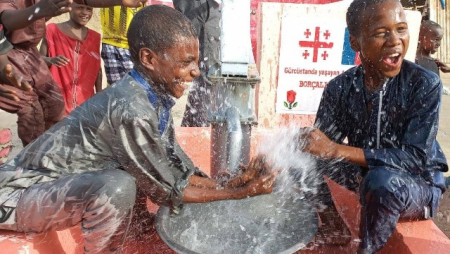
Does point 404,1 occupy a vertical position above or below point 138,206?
above

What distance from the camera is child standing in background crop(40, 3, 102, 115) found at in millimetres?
4293

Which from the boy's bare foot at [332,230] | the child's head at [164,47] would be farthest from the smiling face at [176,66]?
the boy's bare foot at [332,230]

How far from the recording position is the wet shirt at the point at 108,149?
191 centimetres

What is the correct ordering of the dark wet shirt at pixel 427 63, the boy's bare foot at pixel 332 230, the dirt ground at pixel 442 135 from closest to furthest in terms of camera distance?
the boy's bare foot at pixel 332 230, the dirt ground at pixel 442 135, the dark wet shirt at pixel 427 63

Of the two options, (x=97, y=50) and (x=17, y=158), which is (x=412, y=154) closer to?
(x=17, y=158)

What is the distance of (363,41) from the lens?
2289mm

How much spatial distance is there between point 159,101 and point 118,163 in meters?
0.34

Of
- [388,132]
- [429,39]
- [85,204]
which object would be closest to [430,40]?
[429,39]

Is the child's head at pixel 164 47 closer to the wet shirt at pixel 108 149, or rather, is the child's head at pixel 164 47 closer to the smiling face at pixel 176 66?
the smiling face at pixel 176 66

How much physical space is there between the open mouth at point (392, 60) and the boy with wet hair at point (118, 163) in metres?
0.81

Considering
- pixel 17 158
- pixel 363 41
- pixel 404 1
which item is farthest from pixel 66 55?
pixel 404 1

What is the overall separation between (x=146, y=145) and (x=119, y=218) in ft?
1.11

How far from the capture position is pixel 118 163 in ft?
6.93

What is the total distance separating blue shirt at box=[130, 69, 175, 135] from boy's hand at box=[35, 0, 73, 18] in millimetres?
1045
